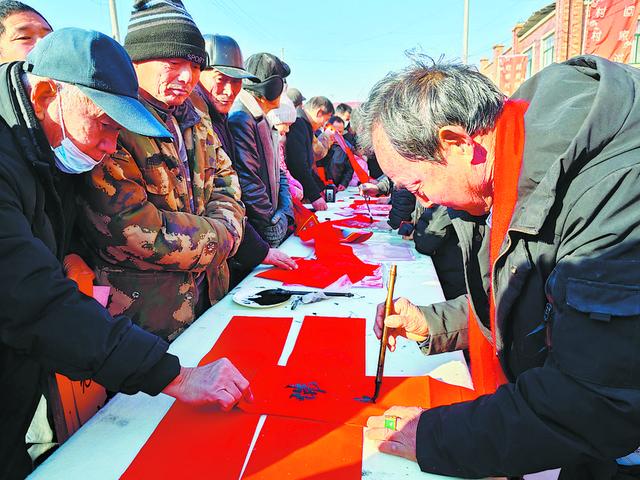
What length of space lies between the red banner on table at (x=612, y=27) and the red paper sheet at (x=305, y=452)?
11633mm

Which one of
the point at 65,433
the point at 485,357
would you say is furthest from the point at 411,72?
the point at 65,433

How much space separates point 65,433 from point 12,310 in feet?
1.24

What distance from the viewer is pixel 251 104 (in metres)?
2.89

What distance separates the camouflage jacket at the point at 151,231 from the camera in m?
1.39

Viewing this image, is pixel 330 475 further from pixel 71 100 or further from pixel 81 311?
pixel 71 100

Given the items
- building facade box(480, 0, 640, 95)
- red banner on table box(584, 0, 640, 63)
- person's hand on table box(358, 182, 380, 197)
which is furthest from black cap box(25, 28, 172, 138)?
building facade box(480, 0, 640, 95)

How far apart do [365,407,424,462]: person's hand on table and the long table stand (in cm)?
2

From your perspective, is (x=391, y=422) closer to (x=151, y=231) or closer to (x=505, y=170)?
(x=505, y=170)

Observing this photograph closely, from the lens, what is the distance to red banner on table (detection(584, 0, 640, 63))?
31.2 feet

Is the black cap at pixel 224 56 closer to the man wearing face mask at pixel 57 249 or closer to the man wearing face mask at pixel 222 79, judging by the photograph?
the man wearing face mask at pixel 222 79

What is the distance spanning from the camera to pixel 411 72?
3.56 ft

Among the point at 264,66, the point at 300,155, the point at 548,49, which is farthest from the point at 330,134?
the point at 548,49

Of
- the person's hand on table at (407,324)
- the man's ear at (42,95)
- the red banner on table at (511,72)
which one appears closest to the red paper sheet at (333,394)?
the person's hand on table at (407,324)

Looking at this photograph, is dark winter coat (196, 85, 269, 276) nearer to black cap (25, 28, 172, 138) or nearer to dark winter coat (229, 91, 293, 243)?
dark winter coat (229, 91, 293, 243)
